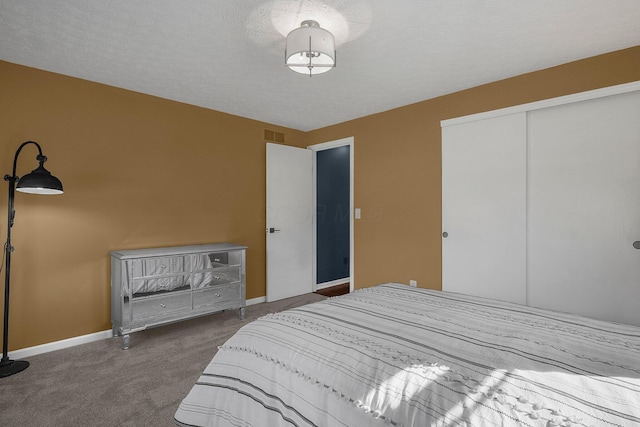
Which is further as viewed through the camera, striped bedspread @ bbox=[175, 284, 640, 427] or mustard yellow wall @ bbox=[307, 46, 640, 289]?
mustard yellow wall @ bbox=[307, 46, 640, 289]

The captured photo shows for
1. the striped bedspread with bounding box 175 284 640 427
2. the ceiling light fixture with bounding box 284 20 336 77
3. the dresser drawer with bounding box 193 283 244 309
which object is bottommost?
the dresser drawer with bounding box 193 283 244 309

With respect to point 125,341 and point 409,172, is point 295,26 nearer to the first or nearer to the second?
point 409,172

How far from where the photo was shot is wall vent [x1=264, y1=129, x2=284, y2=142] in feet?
14.4

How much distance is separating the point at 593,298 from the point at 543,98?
1.73 meters

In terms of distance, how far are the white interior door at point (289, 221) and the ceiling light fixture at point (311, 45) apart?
229 cm

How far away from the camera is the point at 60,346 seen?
9.43 feet

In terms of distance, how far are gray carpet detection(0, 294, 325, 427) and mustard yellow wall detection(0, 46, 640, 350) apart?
1.42ft

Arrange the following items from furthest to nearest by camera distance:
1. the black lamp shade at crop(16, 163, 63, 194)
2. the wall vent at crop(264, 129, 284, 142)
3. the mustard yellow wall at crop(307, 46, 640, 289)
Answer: the wall vent at crop(264, 129, 284, 142), the mustard yellow wall at crop(307, 46, 640, 289), the black lamp shade at crop(16, 163, 63, 194)

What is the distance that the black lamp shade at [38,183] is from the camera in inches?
91.3

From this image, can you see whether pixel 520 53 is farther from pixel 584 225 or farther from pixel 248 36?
pixel 248 36

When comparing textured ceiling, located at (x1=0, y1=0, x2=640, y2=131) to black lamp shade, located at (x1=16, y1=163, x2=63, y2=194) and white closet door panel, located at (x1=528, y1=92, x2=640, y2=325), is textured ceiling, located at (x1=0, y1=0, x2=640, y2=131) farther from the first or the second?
black lamp shade, located at (x1=16, y1=163, x2=63, y2=194)

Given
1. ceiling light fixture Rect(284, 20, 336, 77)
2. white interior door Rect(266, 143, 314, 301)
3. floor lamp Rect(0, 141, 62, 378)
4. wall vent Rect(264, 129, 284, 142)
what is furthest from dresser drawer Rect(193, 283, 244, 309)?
ceiling light fixture Rect(284, 20, 336, 77)

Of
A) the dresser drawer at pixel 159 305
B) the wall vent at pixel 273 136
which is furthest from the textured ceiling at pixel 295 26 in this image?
the dresser drawer at pixel 159 305

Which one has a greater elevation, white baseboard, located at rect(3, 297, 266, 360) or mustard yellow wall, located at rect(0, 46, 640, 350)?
mustard yellow wall, located at rect(0, 46, 640, 350)
